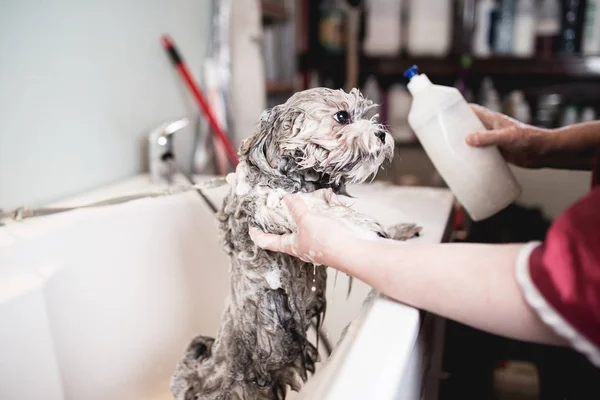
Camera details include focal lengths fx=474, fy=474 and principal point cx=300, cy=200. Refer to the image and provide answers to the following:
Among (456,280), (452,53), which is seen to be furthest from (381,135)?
(452,53)

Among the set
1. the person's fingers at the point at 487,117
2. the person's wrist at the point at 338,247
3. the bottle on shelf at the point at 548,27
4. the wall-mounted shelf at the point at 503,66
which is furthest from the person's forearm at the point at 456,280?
the bottle on shelf at the point at 548,27

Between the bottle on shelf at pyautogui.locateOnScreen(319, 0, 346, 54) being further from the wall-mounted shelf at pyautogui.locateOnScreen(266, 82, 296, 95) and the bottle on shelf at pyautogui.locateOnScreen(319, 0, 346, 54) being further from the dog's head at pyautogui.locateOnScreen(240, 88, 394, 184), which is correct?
the dog's head at pyautogui.locateOnScreen(240, 88, 394, 184)

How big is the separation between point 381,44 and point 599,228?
188cm

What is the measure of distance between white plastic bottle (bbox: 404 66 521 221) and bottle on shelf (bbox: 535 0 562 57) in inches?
52.7

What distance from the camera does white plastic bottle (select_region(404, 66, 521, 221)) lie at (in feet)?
2.81

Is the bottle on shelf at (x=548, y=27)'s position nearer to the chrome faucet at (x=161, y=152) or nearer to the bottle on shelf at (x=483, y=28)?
the bottle on shelf at (x=483, y=28)

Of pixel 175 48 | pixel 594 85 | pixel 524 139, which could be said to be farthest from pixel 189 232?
pixel 594 85

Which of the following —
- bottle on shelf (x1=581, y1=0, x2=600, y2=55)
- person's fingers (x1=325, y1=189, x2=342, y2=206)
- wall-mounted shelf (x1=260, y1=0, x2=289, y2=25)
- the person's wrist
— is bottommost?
the person's wrist

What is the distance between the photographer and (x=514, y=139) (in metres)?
0.89

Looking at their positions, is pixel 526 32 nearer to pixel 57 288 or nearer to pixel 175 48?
pixel 175 48

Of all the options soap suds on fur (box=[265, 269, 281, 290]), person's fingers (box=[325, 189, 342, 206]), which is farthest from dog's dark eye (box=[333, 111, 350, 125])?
soap suds on fur (box=[265, 269, 281, 290])

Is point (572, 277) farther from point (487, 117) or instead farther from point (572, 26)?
point (572, 26)

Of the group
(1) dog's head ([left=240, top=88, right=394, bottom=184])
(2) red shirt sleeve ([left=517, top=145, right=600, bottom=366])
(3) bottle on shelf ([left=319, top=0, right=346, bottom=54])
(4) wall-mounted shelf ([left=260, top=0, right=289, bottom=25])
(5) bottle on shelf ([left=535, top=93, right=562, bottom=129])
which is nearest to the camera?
(2) red shirt sleeve ([left=517, top=145, right=600, bottom=366])

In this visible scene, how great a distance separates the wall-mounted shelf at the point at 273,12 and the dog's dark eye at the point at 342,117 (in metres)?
1.30
